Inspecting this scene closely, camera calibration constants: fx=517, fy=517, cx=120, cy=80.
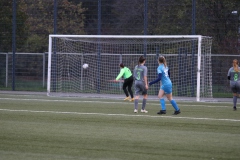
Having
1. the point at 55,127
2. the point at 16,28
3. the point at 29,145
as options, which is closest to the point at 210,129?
the point at 55,127

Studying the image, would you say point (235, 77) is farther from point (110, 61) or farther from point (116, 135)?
point (110, 61)

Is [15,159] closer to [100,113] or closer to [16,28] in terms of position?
[100,113]

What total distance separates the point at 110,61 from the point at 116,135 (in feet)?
57.9

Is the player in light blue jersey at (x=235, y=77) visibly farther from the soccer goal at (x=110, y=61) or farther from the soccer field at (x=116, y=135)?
the soccer goal at (x=110, y=61)

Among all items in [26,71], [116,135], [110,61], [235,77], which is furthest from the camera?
[26,71]

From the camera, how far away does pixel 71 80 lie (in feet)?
89.4

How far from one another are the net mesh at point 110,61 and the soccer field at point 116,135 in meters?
9.57

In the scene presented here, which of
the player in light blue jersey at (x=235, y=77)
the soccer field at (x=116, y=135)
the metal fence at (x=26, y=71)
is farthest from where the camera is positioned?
the metal fence at (x=26, y=71)

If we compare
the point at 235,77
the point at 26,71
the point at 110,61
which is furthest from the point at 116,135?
the point at 26,71

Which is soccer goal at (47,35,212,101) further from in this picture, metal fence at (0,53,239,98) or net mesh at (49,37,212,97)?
metal fence at (0,53,239,98)

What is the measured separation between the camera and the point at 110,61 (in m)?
28.7

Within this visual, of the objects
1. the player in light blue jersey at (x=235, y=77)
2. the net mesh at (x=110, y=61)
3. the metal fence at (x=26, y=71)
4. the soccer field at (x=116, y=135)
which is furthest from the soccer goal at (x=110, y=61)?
the soccer field at (x=116, y=135)

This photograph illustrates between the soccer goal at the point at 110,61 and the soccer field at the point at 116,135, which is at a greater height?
the soccer goal at the point at 110,61

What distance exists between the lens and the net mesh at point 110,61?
86.6ft
